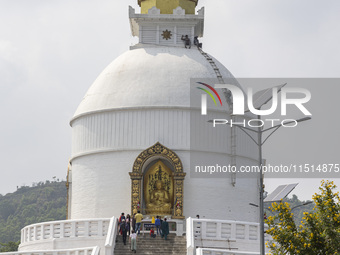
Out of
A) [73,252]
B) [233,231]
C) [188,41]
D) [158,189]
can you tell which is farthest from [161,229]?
[188,41]

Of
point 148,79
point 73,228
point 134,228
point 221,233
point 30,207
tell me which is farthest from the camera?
point 30,207

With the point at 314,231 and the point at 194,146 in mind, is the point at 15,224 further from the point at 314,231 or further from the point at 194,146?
the point at 314,231

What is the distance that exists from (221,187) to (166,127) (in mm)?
4058

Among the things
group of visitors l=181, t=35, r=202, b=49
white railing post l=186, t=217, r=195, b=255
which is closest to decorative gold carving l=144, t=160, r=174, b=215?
white railing post l=186, t=217, r=195, b=255

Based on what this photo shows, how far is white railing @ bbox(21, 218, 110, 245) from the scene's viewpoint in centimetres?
3397

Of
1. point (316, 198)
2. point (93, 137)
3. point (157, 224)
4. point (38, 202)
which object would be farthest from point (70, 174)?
point (38, 202)

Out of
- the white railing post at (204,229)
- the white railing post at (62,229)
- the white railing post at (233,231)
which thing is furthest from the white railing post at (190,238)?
the white railing post at (62,229)

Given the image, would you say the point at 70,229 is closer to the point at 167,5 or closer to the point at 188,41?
the point at 188,41

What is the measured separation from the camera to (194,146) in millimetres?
40750

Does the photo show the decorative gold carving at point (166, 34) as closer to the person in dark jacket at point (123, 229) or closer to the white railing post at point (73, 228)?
the white railing post at point (73, 228)

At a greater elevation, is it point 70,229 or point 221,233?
point 70,229

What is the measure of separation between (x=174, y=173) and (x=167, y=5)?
10674mm

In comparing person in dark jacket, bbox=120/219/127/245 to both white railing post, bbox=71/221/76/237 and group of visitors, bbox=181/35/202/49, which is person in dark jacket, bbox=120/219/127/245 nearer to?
white railing post, bbox=71/221/76/237

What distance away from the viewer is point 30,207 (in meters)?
116
